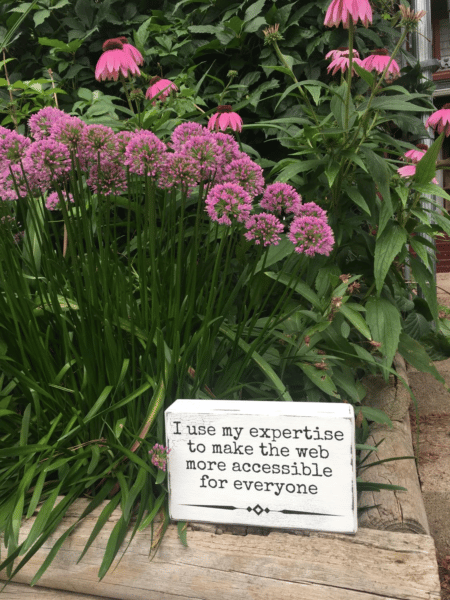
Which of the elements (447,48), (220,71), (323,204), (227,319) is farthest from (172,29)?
(447,48)

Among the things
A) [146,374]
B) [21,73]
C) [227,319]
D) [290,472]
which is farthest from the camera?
[21,73]

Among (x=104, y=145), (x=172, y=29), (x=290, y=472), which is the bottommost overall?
(x=290, y=472)

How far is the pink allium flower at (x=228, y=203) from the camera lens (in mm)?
946

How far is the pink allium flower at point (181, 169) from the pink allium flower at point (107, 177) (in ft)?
0.40

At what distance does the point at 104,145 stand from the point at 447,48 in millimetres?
9345

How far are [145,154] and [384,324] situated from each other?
731mm

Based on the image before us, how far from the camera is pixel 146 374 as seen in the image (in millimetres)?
1053

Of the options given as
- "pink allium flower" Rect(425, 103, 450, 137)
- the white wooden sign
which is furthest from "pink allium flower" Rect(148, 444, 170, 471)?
"pink allium flower" Rect(425, 103, 450, 137)

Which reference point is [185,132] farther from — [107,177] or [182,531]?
[182,531]

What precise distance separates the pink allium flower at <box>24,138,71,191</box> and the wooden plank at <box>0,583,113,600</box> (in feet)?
2.46

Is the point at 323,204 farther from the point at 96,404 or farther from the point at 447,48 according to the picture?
the point at 447,48

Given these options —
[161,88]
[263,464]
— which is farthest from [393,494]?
[161,88]

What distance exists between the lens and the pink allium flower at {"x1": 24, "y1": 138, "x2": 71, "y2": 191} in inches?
38.8

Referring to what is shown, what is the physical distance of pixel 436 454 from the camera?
1.58 m
